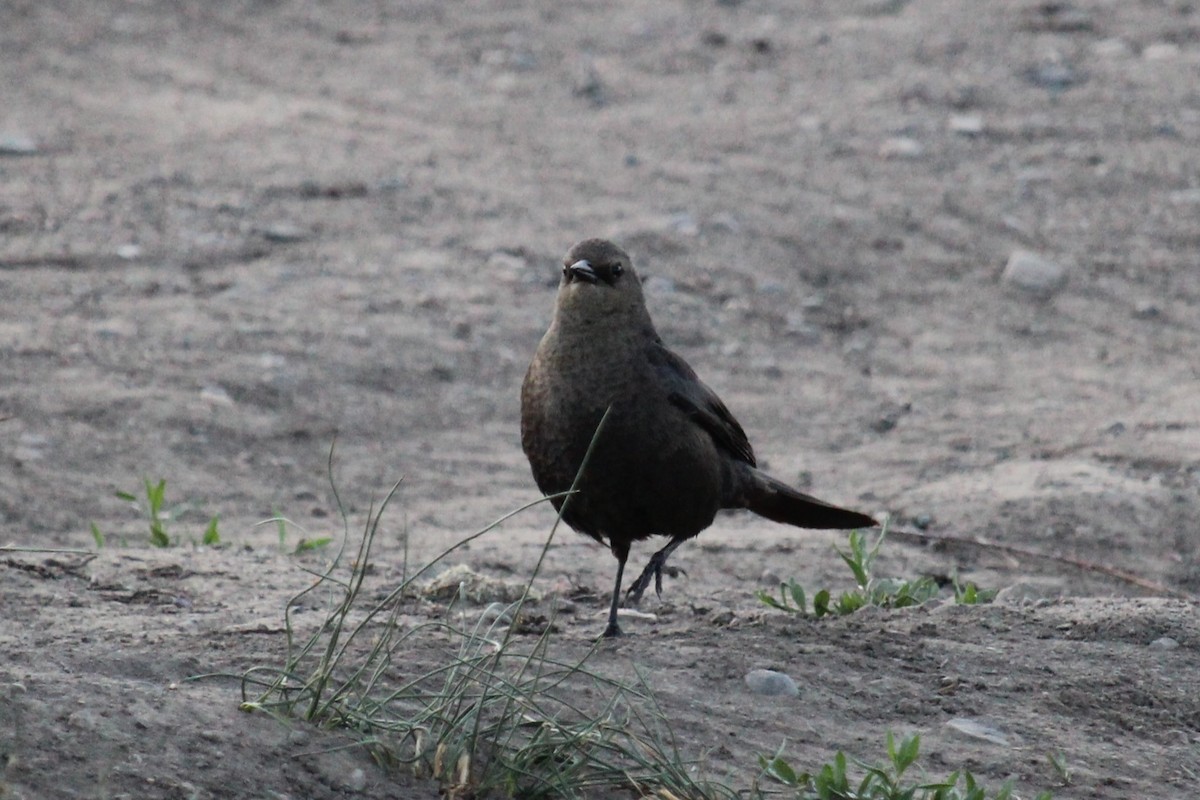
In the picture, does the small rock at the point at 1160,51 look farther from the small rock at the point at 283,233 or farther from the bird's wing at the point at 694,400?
the bird's wing at the point at 694,400

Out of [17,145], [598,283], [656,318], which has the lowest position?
[656,318]

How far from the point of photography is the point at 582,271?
4738 millimetres

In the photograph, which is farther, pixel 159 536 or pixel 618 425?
pixel 159 536

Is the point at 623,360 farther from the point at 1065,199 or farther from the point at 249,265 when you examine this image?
the point at 1065,199

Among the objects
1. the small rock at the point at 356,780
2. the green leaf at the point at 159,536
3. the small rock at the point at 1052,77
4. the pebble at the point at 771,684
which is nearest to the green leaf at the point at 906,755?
the pebble at the point at 771,684

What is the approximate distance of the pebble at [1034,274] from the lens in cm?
836

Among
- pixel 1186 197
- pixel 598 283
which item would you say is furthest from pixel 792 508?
pixel 1186 197

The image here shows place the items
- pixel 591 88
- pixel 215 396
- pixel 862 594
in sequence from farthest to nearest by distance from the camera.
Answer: pixel 591 88 < pixel 215 396 < pixel 862 594

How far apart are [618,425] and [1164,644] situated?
1.56 meters

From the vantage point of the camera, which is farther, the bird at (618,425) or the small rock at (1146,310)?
the small rock at (1146,310)

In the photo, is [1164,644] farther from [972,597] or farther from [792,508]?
[792,508]

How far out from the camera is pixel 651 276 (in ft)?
26.3

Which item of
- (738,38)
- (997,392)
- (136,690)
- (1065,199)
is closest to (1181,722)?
(136,690)

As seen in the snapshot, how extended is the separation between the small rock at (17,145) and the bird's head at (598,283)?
469cm
